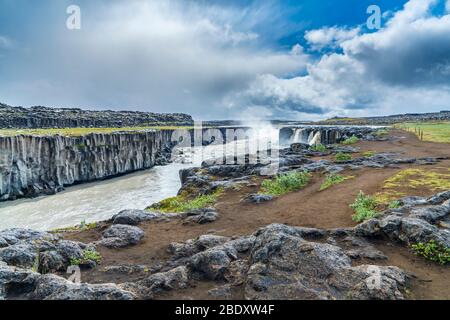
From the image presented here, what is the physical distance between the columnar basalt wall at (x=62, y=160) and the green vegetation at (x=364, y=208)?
44.8 metres

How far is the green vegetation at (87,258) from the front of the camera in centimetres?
1265

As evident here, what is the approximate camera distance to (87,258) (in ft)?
43.1

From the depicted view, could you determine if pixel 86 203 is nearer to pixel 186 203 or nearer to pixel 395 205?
pixel 186 203

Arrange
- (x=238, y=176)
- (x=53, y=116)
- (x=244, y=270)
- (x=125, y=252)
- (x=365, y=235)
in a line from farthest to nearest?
(x=53, y=116)
(x=238, y=176)
(x=125, y=252)
(x=365, y=235)
(x=244, y=270)

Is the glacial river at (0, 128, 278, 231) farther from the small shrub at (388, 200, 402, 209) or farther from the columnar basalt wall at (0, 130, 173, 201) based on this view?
the small shrub at (388, 200, 402, 209)

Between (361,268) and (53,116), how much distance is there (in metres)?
125

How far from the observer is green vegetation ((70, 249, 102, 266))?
12648 mm

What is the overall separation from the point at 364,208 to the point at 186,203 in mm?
13414

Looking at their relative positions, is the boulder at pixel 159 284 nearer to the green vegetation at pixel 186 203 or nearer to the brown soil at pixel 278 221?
the brown soil at pixel 278 221

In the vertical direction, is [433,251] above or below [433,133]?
below

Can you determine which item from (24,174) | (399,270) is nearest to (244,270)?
(399,270)

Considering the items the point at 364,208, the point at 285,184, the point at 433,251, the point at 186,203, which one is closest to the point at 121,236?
the point at 186,203
